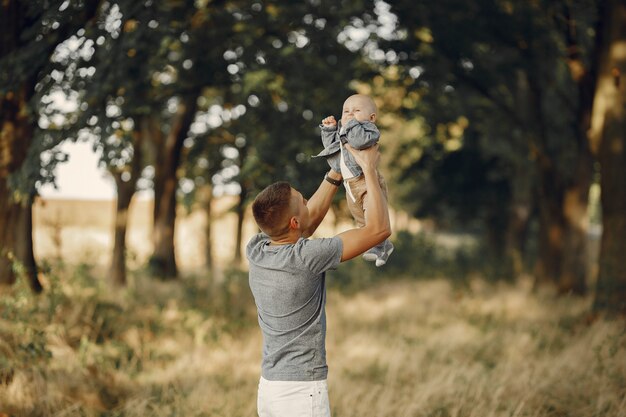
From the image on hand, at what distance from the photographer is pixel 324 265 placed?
337 cm

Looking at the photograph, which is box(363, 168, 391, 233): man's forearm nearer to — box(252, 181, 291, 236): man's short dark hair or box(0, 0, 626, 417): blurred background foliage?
box(252, 181, 291, 236): man's short dark hair

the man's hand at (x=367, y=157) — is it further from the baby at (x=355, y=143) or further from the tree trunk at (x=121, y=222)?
the tree trunk at (x=121, y=222)

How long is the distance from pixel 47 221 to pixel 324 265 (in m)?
6.46

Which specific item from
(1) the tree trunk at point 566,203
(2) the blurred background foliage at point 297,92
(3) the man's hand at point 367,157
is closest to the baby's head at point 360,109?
(3) the man's hand at point 367,157

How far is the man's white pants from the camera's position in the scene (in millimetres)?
3441

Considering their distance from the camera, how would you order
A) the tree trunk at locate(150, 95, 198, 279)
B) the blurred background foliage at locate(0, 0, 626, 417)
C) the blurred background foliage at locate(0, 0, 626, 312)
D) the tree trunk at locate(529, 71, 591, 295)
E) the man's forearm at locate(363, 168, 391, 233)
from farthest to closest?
1. the tree trunk at locate(150, 95, 198, 279)
2. the tree trunk at locate(529, 71, 591, 295)
3. the blurred background foliage at locate(0, 0, 626, 312)
4. the blurred background foliage at locate(0, 0, 626, 417)
5. the man's forearm at locate(363, 168, 391, 233)

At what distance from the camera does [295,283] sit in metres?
3.43

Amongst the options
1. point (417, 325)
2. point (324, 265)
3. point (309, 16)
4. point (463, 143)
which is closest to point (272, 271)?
point (324, 265)

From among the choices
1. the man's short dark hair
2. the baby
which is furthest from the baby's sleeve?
the man's short dark hair

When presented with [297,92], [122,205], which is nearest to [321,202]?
[297,92]

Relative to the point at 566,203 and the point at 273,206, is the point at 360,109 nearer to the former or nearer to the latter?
the point at 273,206

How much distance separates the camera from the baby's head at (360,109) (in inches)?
140

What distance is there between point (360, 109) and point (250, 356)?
5512 millimetres

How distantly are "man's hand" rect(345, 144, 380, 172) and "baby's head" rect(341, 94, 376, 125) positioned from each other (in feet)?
0.58
